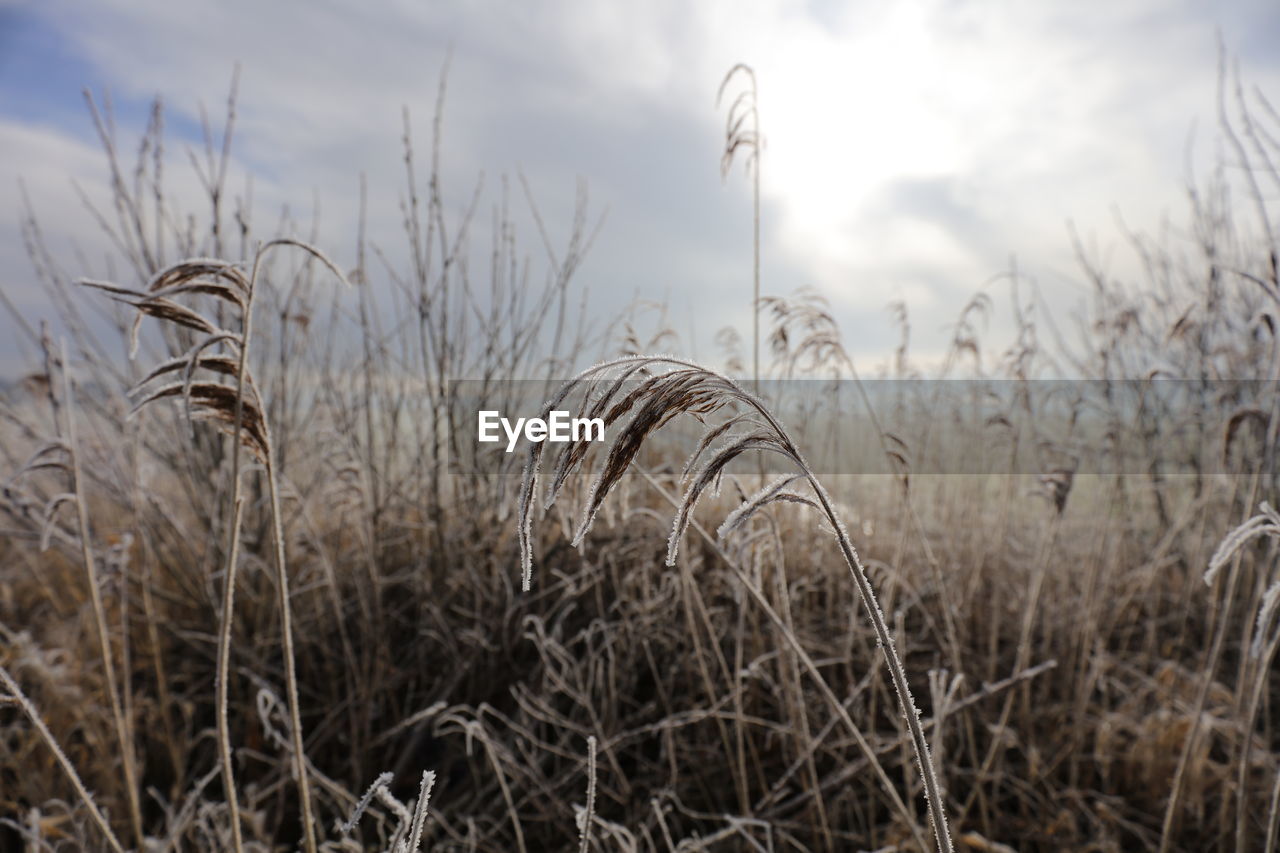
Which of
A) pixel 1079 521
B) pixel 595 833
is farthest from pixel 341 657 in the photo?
pixel 1079 521

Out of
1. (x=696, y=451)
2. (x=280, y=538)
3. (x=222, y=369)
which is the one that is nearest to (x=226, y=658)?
(x=280, y=538)

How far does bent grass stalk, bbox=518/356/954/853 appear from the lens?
2.19 ft

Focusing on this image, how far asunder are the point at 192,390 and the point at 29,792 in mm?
2085

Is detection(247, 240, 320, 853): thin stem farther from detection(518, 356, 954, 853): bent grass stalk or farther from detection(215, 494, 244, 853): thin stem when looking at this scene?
detection(518, 356, 954, 853): bent grass stalk

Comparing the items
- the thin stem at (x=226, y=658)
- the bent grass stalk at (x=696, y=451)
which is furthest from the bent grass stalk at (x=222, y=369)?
the bent grass stalk at (x=696, y=451)

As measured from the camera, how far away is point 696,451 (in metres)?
0.74

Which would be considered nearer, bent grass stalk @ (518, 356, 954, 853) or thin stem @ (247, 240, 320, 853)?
bent grass stalk @ (518, 356, 954, 853)

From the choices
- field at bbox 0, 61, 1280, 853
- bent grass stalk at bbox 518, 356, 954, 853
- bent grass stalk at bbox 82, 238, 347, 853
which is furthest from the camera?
field at bbox 0, 61, 1280, 853

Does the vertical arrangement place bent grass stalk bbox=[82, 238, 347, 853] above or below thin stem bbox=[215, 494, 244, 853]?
above

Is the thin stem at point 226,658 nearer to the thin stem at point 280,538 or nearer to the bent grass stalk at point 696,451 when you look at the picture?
the thin stem at point 280,538

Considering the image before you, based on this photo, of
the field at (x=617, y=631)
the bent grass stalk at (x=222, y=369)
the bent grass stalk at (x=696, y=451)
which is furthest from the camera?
the field at (x=617, y=631)

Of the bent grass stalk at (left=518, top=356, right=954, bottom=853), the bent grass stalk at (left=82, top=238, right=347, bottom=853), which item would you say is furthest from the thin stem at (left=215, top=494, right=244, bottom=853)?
the bent grass stalk at (left=518, top=356, right=954, bottom=853)

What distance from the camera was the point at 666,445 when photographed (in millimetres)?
3619

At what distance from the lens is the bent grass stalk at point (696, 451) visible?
0.67 metres
